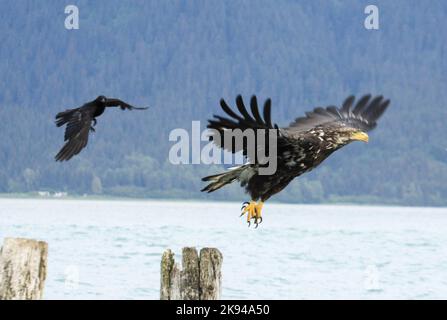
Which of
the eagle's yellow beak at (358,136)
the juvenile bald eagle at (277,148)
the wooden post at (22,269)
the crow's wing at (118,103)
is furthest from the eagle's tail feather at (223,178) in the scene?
the wooden post at (22,269)

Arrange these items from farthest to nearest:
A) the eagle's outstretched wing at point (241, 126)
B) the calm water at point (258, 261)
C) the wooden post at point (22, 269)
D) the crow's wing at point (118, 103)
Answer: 1. the calm water at point (258, 261)
2. the crow's wing at point (118, 103)
3. the eagle's outstretched wing at point (241, 126)
4. the wooden post at point (22, 269)

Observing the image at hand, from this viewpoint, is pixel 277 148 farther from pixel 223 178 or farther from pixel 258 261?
pixel 258 261

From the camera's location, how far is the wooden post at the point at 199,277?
7688mm

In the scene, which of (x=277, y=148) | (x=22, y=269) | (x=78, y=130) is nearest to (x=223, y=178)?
(x=277, y=148)

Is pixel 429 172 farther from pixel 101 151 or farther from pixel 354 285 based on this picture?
pixel 354 285

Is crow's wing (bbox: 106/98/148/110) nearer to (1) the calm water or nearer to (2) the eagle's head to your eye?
(2) the eagle's head

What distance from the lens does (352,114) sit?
1355 centimetres

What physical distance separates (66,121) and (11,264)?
5295 millimetres

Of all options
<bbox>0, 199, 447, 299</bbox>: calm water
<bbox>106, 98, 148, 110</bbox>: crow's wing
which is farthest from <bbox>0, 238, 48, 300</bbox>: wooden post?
<bbox>0, 199, 447, 299</bbox>: calm water

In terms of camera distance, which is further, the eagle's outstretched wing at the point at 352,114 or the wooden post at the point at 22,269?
the eagle's outstretched wing at the point at 352,114

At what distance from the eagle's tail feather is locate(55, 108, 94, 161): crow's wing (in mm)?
1798

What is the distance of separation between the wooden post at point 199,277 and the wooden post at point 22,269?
1.40 meters

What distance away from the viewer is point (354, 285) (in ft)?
114

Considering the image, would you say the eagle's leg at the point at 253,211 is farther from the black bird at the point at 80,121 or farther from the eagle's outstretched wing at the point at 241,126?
the black bird at the point at 80,121
